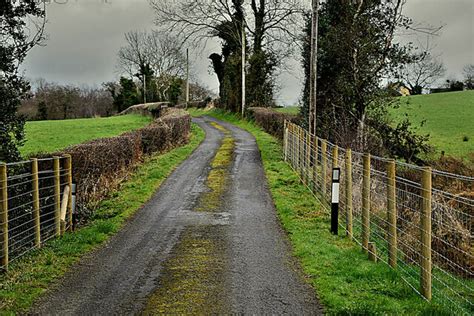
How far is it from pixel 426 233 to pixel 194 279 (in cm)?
295

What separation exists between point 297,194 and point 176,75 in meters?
67.2

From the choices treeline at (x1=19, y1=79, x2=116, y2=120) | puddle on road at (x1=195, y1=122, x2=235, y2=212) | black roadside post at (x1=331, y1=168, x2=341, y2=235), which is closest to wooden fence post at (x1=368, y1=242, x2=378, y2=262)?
black roadside post at (x1=331, y1=168, x2=341, y2=235)

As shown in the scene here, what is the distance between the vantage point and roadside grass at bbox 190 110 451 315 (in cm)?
595

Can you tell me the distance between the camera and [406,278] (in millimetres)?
7098

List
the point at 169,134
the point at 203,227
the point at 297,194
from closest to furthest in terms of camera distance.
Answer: the point at 203,227, the point at 297,194, the point at 169,134

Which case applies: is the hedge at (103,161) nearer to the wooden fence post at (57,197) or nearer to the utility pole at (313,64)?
the wooden fence post at (57,197)

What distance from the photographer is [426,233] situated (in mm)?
6176

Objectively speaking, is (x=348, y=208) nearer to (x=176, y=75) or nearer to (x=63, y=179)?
(x=63, y=179)

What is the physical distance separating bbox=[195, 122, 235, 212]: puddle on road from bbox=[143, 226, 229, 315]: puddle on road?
2.85 m

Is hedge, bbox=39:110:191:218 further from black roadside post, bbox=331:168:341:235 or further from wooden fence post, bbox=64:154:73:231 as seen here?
black roadside post, bbox=331:168:341:235

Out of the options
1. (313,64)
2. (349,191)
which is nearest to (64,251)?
(349,191)

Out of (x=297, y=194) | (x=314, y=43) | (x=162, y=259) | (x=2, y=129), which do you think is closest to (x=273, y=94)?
(x=314, y=43)

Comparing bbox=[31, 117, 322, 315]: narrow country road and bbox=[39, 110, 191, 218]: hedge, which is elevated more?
bbox=[39, 110, 191, 218]: hedge

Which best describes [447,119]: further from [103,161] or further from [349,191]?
[349,191]
